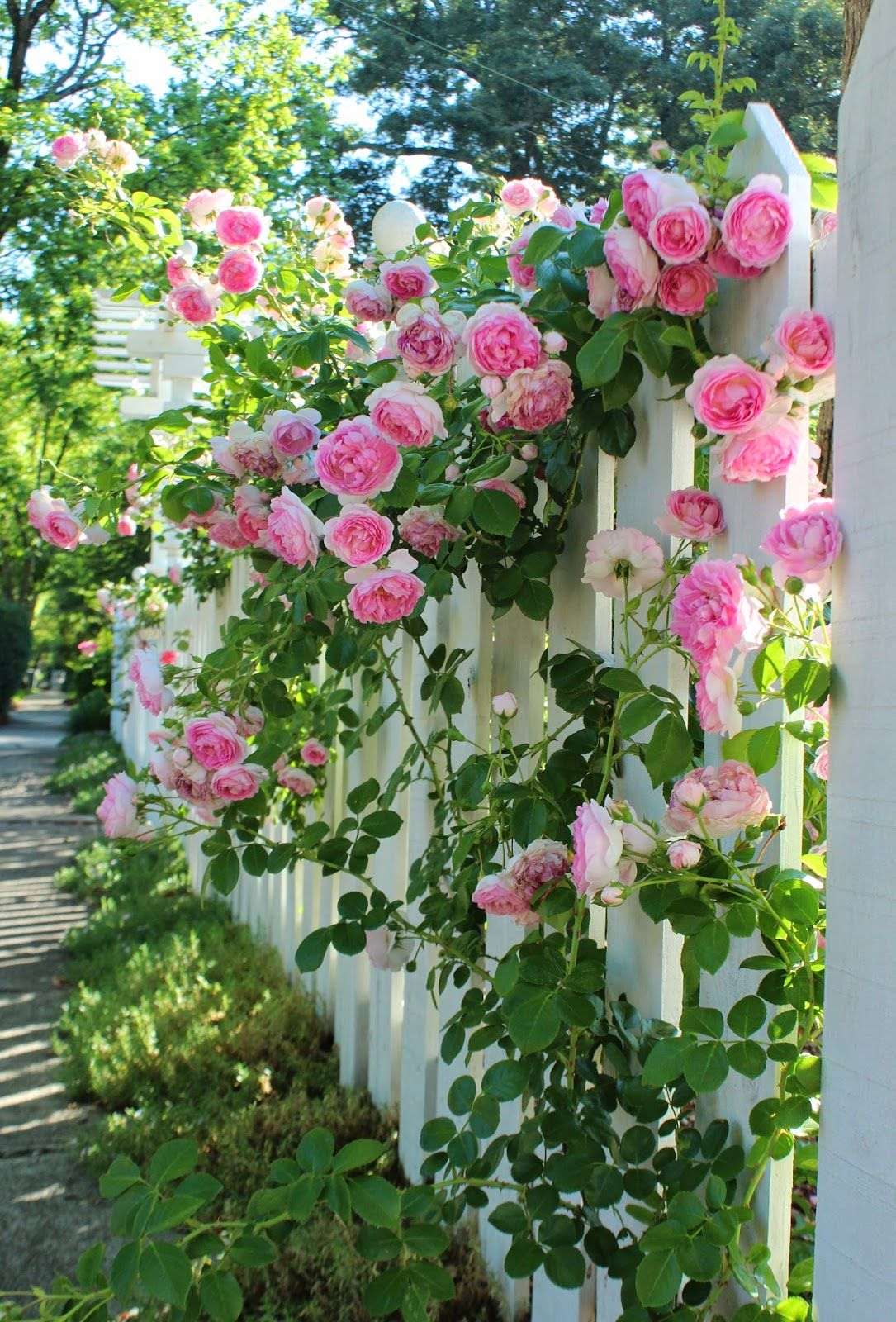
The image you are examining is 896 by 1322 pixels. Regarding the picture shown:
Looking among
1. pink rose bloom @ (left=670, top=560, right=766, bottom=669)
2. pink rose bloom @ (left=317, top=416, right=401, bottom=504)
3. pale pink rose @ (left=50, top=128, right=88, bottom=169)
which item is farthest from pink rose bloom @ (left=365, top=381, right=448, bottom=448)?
pale pink rose @ (left=50, top=128, right=88, bottom=169)

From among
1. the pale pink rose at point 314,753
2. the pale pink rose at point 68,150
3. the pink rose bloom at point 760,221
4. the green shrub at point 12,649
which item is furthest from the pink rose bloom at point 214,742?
the green shrub at point 12,649

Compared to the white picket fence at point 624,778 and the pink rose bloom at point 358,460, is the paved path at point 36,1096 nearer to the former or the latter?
the white picket fence at point 624,778

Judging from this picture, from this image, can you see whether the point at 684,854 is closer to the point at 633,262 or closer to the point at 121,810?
the point at 633,262

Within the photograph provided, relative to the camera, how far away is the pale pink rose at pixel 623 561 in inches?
54.7

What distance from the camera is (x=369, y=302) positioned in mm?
1959

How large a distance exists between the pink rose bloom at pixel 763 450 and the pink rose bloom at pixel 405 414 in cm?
44

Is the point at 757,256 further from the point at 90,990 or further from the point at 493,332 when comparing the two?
the point at 90,990

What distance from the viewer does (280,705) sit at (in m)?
2.10

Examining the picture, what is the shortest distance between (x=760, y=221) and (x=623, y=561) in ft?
1.28

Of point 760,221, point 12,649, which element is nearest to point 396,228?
point 760,221

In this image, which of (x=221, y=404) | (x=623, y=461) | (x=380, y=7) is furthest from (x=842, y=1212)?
(x=380, y=7)

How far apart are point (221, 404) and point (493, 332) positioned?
1276 mm

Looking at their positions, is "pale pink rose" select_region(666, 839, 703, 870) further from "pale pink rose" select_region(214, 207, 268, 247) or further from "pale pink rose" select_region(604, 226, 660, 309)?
"pale pink rose" select_region(214, 207, 268, 247)

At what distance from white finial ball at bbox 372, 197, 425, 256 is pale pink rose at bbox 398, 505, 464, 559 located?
83cm
